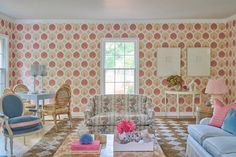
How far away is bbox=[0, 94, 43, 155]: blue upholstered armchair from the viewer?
473cm

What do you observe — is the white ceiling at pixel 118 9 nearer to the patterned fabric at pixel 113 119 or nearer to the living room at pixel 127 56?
the living room at pixel 127 56

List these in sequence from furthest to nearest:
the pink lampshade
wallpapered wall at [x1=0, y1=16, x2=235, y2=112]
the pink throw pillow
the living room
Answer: wallpapered wall at [x1=0, y1=16, x2=235, y2=112] → the living room → the pink lampshade → the pink throw pillow

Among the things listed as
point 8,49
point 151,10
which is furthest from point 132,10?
point 8,49

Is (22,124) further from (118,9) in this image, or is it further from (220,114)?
(118,9)

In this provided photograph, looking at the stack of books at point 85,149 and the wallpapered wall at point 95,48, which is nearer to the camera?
the stack of books at point 85,149

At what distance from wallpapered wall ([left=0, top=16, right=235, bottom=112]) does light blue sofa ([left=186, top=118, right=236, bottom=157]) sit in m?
4.13

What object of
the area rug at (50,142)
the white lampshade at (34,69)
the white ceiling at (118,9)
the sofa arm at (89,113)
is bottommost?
the area rug at (50,142)

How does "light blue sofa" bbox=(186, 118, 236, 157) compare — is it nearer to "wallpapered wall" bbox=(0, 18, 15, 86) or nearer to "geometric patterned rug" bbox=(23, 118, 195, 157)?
"geometric patterned rug" bbox=(23, 118, 195, 157)

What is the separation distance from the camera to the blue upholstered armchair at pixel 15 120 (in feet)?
15.5

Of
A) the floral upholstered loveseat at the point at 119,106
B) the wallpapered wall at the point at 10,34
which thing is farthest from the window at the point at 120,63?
the floral upholstered loveseat at the point at 119,106

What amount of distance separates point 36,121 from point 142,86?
4.18 metres

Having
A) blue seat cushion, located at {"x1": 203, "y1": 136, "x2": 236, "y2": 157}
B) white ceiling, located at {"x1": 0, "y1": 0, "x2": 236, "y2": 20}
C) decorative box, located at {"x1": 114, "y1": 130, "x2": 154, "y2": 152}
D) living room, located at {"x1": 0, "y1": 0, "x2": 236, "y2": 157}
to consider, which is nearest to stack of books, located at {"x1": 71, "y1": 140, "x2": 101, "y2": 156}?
decorative box, located at {"x1": 114, "y1": 130, "x2": 154, "y2": 152}

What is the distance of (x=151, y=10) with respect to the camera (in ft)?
24.0

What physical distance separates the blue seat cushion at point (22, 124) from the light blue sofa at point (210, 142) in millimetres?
→ 2413
